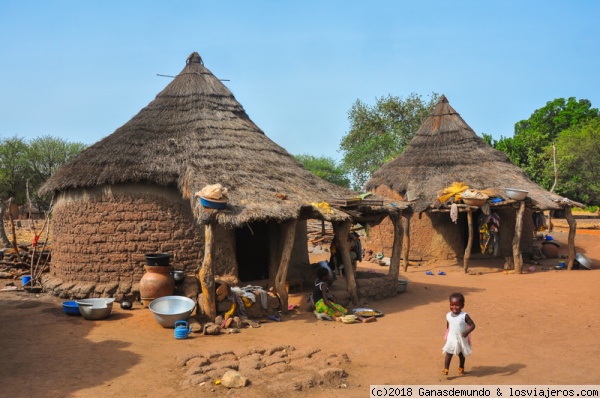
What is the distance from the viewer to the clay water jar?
9492 millimetres

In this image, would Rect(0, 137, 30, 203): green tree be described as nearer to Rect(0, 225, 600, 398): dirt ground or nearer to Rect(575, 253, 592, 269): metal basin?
Rect(0, 225, 600, 398): dirt ground

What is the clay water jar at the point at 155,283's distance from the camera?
949 centimetres

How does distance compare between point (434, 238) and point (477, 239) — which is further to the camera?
point (477, 239)

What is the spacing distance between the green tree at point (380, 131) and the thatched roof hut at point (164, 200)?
22.4 m

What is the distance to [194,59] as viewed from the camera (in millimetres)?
14070

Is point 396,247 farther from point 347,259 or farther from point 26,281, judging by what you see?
point 26,281

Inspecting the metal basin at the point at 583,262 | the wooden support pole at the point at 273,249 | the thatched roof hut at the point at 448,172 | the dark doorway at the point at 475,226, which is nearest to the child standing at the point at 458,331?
the wooden support pole at the point at 273,249

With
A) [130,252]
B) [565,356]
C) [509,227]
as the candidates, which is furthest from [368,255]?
[565,356]

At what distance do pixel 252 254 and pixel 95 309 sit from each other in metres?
4.02

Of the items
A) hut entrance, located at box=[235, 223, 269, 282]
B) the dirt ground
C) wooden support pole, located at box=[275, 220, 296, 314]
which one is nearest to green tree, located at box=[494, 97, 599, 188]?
the dirt ground

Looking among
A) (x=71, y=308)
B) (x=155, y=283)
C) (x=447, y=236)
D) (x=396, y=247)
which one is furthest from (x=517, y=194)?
(x=71, y=308)

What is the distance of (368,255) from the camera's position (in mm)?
18016

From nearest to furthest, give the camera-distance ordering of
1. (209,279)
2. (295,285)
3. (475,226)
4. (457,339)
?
(457,339) → (209,279) → (295,285) → (475,226)

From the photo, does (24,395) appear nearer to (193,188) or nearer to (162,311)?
(162,311)
